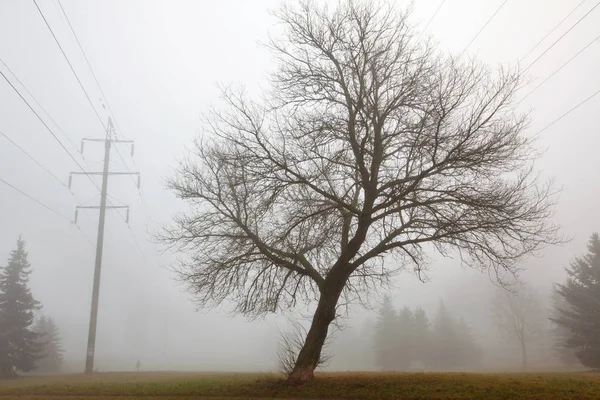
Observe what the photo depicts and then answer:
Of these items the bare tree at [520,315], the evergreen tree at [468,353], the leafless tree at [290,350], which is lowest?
the evergreen tree at [468,353]

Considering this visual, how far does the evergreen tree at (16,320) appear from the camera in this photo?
27772 millimetres

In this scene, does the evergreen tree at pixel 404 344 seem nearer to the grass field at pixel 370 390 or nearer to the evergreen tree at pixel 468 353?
the evergreen tree at pixel 468 353

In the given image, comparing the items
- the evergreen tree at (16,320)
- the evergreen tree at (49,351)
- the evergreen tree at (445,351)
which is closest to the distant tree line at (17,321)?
the evergreen tree at (16,320)

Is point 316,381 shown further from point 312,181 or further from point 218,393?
point 312,181

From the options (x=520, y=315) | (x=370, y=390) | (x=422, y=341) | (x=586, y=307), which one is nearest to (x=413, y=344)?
(x=422, y=341)

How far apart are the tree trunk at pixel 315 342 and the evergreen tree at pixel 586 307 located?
78.6 ft

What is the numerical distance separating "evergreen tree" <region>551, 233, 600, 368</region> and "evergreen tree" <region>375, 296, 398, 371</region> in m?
22.4

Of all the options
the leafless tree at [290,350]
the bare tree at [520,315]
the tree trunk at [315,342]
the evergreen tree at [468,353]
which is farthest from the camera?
the evergreen tree at [468,353]

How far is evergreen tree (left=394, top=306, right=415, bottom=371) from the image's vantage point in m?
50.2

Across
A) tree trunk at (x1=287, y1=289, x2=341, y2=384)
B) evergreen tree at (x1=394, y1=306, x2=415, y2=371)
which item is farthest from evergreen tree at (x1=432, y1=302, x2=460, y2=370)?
tree trunk at (x1=287, y1=289, x2=341, y2=384)

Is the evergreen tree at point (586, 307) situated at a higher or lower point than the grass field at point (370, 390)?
higher

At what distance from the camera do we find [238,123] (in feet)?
43.8

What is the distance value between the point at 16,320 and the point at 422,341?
138ft

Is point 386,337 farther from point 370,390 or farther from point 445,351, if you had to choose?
point 370,390
